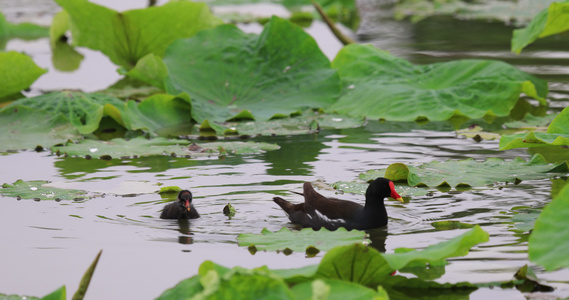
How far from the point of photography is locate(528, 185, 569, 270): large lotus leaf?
315 cm

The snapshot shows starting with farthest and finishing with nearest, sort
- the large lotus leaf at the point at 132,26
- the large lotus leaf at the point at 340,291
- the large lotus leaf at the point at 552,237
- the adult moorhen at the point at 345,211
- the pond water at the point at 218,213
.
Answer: the large lotus leaf at the point at 132,26 → the adult moorhen at the point at 345,211 → the pond water at the point at 218,213 → the large lotus leaf at the point at 552,237 → the large lotus leaf at the point at 340,291

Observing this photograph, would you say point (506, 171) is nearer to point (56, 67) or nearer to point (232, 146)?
point (232, 146)

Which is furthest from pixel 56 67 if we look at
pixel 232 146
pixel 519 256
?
pixel 519 256

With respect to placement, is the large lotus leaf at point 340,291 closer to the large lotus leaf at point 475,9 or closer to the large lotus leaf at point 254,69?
the large lotus leaf at point 254,69

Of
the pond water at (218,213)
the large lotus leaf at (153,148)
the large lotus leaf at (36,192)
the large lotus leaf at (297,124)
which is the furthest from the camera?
the large lotus leaf at (297,124)

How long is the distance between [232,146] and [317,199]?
1.72 metres

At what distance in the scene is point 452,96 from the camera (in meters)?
7.84

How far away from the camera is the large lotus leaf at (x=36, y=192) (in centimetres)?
547

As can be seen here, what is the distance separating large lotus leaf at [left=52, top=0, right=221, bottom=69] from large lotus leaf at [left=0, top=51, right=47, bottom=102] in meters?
0.74

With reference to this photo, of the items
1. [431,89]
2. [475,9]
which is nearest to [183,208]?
[431,89]

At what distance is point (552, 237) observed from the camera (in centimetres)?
322

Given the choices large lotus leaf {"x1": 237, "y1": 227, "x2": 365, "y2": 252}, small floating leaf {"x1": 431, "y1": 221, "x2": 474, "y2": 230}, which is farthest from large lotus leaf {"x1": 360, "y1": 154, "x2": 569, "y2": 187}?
large lotus leaf {"x1": 237, "y1": 227, "x2": 365, "y2": 252}

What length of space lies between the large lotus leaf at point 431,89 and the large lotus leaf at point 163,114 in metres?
1.30

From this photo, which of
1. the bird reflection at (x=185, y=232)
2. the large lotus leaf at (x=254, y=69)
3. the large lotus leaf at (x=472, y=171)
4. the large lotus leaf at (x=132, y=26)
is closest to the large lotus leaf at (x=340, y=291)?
the bird reflection at (x=185, y=232)
